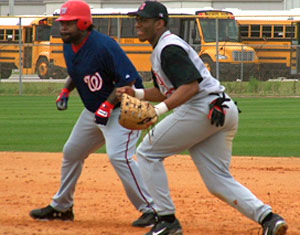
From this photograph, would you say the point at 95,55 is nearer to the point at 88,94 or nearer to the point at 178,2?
the point at 88,94

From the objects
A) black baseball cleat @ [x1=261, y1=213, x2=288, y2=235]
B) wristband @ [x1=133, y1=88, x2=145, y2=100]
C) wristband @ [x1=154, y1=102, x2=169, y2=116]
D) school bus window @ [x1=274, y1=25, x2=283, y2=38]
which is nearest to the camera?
wristband @ [x1=154, y1=102, x2=169, y2=116]

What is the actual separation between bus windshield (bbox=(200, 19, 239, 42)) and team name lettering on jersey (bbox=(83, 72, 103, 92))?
20.9 meters

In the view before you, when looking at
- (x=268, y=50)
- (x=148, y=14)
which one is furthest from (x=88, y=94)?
(x=268, y=50)

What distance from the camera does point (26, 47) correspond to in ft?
92.5

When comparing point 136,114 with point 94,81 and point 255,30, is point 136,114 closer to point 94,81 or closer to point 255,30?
point 94,81

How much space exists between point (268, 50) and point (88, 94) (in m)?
20.0

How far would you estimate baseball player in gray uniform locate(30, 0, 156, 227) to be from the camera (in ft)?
18.6

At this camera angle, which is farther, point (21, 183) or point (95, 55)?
point (21, 183)

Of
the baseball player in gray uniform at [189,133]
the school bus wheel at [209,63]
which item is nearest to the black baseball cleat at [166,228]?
the baseball player in gray uniform at [189,133]

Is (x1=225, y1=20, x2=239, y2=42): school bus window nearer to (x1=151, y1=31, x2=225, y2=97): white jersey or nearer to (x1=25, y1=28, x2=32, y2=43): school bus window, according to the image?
(x1=25, y1=28, x2=32, y2=43): school bus window

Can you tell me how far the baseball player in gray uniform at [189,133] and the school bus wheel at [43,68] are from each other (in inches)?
797

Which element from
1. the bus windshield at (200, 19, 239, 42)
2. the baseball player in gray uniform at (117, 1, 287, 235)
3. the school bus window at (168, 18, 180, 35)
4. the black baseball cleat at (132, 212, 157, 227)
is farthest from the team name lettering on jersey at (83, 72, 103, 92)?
the school bus window at (168, 18, 180, 35)

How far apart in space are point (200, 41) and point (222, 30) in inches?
38.4

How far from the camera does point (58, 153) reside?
35.4 feet
